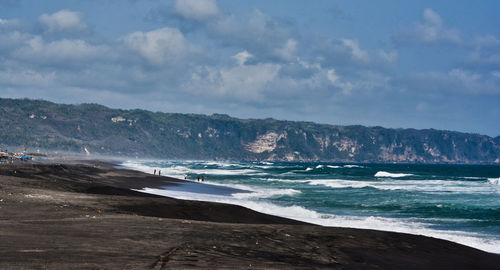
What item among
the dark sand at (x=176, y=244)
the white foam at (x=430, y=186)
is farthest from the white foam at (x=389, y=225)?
the white foam at (x=430, y=186)

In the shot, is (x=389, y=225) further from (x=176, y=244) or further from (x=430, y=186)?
(x=430, y=186)

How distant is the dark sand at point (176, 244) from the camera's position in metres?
9.37

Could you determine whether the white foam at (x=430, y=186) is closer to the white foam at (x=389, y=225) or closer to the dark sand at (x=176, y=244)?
the white foam at (x=389, y=225)

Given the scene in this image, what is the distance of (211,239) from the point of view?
12680 millimetres

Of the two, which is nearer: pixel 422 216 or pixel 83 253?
pixel 83 253

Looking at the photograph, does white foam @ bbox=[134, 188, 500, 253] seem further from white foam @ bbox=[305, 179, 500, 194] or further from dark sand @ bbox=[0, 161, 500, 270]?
white foam @ bbox=[305, 179, 500, 194]

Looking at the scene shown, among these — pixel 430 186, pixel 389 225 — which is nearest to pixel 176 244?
pixel 389 225

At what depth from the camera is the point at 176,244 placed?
1146cm

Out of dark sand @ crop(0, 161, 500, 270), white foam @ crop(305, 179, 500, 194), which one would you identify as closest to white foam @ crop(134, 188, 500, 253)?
dark sand @ crop(0, 161, 500, 270)

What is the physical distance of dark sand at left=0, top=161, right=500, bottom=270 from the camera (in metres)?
9.37

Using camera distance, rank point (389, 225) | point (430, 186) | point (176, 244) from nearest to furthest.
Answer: point (176, 244), point (389, 225), point (430, 186)

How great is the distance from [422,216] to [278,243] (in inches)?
750

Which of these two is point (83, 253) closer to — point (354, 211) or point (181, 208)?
point (181, 208)

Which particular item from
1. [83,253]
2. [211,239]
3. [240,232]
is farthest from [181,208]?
[83,253]
